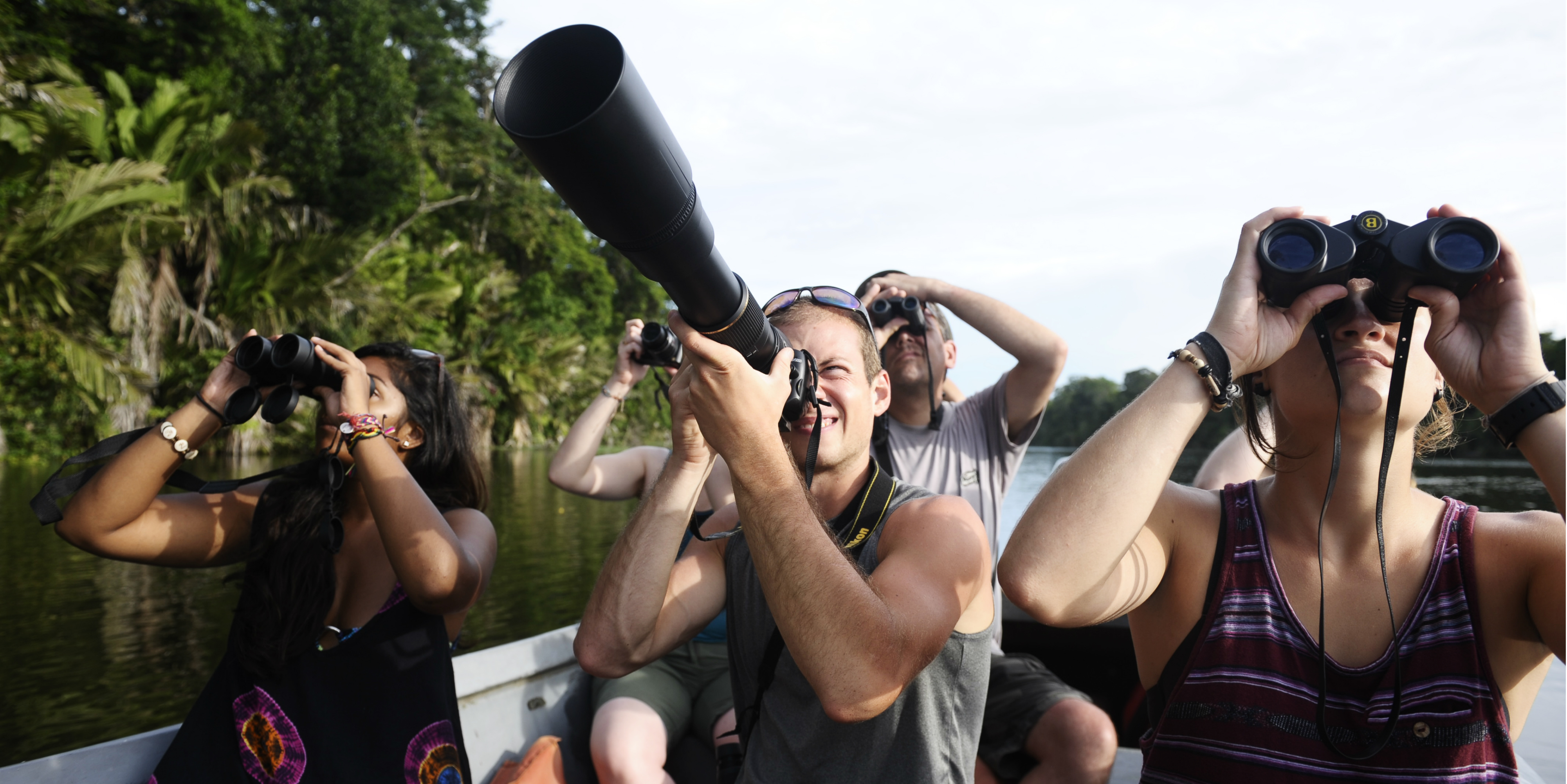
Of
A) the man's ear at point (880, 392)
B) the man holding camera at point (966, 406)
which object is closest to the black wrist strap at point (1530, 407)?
the man's ear at point (880, 392)

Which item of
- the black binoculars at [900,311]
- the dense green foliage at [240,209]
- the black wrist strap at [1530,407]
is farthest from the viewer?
the dense green foliage at [240,209]

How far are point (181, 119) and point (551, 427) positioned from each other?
12621mm

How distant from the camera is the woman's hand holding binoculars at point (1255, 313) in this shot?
54.3 inches

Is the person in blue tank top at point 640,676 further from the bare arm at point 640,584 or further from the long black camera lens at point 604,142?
the long black camera lens at point 604,142

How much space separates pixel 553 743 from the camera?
2561 millimetres

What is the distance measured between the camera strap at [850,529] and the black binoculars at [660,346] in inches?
49.4

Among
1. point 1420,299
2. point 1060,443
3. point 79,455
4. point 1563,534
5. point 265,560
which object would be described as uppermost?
point 1420,299

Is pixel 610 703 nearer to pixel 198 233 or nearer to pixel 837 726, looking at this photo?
pixel 837 726

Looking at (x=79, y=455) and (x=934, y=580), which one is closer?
(x=934, y=580)

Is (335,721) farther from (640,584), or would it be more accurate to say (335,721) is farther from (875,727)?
(875,727)

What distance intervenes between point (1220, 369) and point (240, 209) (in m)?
19.5

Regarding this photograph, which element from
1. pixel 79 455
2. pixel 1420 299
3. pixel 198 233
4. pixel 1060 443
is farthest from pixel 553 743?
pixel 1060 443

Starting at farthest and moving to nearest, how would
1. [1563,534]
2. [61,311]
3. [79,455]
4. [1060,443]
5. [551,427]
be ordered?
[1060,443] < [551,427] < [61,311] < [79,455] < [1563,534]

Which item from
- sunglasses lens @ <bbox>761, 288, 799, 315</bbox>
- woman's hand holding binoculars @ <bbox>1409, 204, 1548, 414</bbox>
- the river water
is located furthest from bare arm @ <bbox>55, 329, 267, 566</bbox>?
woman's hand holding binoculars @ <bbox>1409, 204, 1548, 414</bbox>
